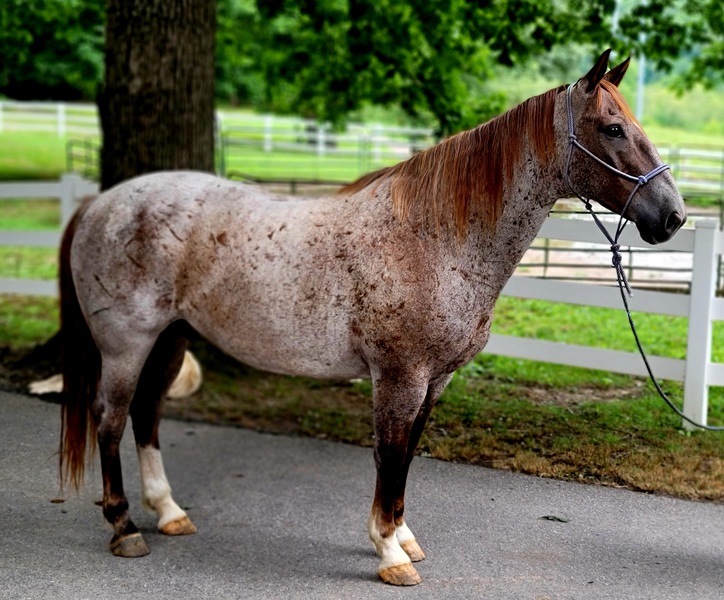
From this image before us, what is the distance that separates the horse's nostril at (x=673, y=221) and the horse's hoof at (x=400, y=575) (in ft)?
5.90

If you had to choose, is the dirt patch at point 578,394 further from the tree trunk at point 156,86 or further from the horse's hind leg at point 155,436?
the tree trunk at point 156,86

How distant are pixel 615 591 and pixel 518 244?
153cm

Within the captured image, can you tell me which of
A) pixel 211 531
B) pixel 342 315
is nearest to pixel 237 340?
pixel 342 315

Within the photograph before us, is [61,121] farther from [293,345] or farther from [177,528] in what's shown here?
[293,345]

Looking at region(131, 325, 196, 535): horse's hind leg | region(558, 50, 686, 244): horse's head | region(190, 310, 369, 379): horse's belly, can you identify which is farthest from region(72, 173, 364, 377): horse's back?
region(558, 50, 686, 244): horse's head

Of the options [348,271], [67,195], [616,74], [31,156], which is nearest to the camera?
[616,74]

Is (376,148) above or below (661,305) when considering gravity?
above

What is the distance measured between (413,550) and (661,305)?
2.43m

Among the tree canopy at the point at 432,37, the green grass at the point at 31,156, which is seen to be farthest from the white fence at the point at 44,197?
the green grass at the point at 31,156

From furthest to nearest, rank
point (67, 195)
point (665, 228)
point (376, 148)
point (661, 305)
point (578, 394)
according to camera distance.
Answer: point (376, 148) → point (67, 195) → point (661, 305) → point (578, 394) → point (665, 228)

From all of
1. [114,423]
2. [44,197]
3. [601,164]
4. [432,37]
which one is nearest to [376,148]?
[432,37]

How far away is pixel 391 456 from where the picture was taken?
372cm

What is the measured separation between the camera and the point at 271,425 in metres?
5.98

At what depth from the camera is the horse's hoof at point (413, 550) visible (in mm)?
3930
